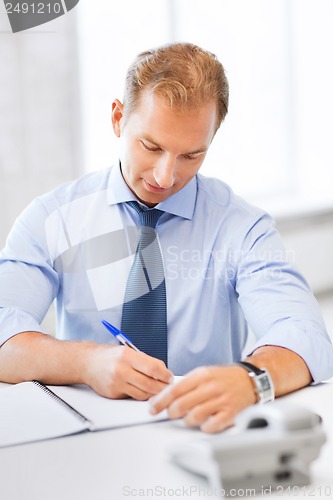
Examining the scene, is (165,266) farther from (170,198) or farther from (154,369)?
(154,369)

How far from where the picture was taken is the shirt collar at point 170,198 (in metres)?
1.91

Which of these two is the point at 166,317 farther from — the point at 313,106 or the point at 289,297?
the point at 313,106

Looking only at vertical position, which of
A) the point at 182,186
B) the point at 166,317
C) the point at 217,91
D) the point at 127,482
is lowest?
the point at 166,317

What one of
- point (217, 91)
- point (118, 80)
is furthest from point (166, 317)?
point (118, 80)

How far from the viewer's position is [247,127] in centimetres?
393

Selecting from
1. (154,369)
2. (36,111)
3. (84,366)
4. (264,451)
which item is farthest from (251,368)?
(36,111)

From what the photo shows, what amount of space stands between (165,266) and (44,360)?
1.46ft

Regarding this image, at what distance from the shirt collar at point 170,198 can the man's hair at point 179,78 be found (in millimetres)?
201

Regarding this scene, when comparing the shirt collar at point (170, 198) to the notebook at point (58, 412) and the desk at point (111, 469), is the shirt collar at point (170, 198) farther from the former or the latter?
the desk at point (111, 469)

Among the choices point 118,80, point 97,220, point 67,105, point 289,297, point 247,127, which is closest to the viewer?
point 289,297

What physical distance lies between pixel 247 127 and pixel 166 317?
7.37ft

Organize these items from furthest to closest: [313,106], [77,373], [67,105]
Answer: [313,106] < [67,105] < [77,373]

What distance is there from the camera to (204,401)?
125cm

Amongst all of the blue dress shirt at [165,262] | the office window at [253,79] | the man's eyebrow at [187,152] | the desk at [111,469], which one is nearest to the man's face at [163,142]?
the man's eyebrow at [187,152]
